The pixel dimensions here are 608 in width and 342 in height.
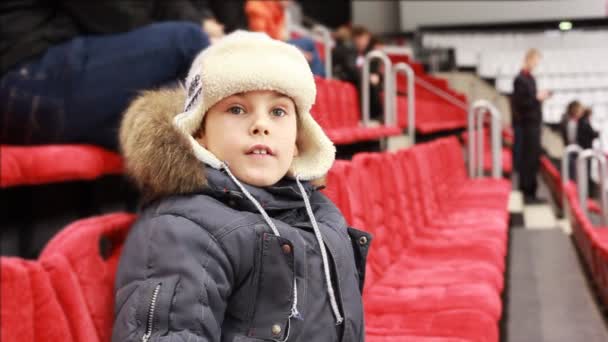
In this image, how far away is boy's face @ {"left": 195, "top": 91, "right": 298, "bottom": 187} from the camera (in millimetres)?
465

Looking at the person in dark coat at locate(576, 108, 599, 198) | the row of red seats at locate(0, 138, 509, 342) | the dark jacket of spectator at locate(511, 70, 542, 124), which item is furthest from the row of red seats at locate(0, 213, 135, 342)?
the dark jacket of spectator at locate(511, 70, 542, 124)

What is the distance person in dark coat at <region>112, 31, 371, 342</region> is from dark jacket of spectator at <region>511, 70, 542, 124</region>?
211 centimetres

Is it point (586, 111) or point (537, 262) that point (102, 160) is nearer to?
point (537, 262)

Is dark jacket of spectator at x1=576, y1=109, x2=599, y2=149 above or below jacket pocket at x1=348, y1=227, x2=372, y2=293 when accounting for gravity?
below

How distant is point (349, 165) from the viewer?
0.81 meters

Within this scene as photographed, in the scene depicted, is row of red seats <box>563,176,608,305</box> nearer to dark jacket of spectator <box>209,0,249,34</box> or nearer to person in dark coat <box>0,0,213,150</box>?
person in dark coat <box>0,0,213,150</box>

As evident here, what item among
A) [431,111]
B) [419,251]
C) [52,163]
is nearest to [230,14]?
[419,251]

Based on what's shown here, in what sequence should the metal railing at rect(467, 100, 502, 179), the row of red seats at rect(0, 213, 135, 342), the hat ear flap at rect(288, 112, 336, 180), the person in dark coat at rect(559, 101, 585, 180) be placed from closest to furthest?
the row of red seats at rect(0, 213, 135, 342)
the hat ear flap at rect(288, 112, 336, 180)
the metal railing at rect(467, 100, 502, 179)
the person in dark coat at rect(559, 101, 585, 180)

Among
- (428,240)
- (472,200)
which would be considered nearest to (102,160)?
(428,240)

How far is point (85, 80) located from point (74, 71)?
15 millimetres

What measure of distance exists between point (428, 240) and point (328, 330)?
0.77 m

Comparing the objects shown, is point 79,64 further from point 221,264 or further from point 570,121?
point 570,121

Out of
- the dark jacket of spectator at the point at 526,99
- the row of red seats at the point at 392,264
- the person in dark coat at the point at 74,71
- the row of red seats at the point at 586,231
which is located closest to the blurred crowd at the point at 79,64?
the person in dark coat at the point at 74,71

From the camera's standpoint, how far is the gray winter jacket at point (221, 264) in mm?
416
